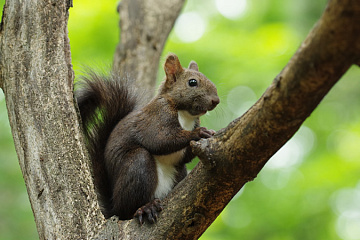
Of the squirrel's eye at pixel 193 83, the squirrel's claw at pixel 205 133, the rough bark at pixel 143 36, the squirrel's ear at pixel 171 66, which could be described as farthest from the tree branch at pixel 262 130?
the rough bark at pixel 143 36

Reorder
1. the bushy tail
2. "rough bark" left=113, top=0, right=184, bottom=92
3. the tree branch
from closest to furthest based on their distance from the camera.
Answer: the tree branch
the bushy tail
"rough bark" left=113, top=0, right=184, bottom=92

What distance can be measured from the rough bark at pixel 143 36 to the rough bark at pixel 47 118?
1.65m

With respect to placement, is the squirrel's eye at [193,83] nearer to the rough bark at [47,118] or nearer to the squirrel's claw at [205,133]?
the squirrel's claw at [205,133]

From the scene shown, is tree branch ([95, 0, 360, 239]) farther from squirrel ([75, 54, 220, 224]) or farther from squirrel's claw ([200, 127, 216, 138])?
squirrel's claw ([200, 127, 216, 138])

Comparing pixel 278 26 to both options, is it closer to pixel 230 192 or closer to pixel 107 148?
pixel 107 148

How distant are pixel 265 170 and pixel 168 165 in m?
5.05

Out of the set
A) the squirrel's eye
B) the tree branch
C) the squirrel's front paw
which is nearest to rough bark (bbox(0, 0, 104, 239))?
the squirrel's front paw

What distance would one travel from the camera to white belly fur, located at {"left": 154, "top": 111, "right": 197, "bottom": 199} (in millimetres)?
3705

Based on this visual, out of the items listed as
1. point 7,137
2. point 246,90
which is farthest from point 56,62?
point 246,90

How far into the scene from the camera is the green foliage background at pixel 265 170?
736cm

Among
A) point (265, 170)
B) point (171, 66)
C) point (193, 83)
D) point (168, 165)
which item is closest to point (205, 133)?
point (168, 165)

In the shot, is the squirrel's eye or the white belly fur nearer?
the white belly fur

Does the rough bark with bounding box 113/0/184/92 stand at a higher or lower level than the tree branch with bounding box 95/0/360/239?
higher

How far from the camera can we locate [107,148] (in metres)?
3.77
